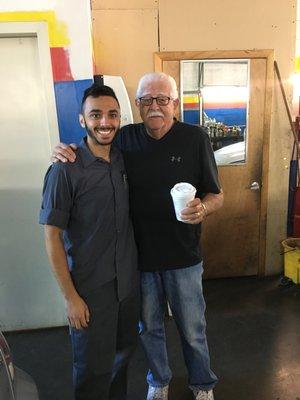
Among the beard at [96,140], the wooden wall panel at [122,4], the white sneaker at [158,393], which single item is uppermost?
the wooden wall panel at [122,4]

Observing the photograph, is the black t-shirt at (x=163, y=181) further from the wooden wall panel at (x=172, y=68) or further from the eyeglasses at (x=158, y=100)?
the wooden wall panel at (x=172, y=68)

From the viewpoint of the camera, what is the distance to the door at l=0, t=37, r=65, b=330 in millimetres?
2484

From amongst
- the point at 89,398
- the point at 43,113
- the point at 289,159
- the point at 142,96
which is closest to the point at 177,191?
the point at 142,96

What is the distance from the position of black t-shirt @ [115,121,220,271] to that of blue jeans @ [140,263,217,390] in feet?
0.28

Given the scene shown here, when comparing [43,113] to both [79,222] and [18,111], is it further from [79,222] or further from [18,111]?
[79,222]

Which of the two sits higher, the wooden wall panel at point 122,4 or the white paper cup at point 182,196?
the wooden wall panel at point 122,4

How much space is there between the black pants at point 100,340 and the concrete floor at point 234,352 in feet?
1.74

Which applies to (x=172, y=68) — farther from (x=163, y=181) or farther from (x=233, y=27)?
(x=163, y=181)

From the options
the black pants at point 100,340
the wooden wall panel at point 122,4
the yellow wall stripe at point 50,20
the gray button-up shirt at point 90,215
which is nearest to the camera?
the gray button-up shirt at point 90,215

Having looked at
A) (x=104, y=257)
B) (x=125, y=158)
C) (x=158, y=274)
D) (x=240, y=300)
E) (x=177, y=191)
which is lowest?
(x=240, y=300)

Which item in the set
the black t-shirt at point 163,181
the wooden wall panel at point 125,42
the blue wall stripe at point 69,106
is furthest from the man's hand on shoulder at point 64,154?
the wooden wall panel at point 125,42

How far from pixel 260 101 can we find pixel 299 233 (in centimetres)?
134

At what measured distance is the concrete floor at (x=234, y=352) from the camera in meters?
2.14

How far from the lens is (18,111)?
100 inches
